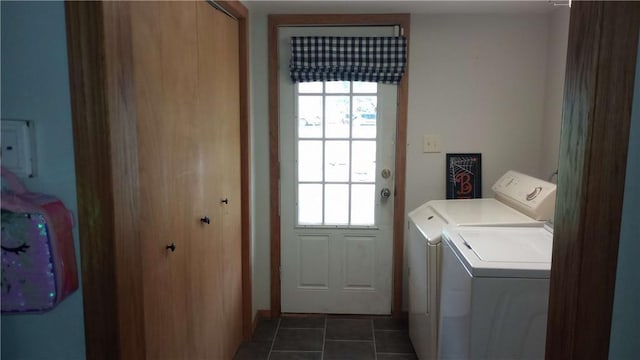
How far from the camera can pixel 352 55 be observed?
271 centimetres

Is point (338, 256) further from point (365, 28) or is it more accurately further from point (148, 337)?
point (148, 337)

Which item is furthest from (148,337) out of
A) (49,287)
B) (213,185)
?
(213,185)

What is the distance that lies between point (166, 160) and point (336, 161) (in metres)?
1.54

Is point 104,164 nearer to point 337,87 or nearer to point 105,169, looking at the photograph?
point 105,169

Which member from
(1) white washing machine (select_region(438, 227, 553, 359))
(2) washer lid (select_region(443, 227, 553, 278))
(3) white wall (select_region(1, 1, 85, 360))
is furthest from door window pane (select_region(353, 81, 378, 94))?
(3) white wall (select_region(1, 1, 85, 360))

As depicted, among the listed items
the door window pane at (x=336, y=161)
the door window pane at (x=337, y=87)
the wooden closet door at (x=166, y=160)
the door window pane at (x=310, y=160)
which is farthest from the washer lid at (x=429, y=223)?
the wooden closet door at (x=166, y=160)

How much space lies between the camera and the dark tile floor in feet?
8.45

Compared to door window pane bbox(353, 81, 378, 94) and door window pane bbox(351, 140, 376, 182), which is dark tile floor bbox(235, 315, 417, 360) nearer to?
door window pane bbox(351, 140, 376, 182)

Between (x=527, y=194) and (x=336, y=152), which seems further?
(x=336, y=152)

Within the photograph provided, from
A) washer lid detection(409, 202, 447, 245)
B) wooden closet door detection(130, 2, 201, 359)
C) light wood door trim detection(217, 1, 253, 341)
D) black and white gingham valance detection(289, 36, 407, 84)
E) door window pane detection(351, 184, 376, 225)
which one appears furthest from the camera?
door window pane detection(351, 184, 376, 225)

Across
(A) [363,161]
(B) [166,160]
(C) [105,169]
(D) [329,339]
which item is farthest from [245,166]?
(C) [105,169]

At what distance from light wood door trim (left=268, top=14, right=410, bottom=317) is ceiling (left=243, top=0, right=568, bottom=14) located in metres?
0.05

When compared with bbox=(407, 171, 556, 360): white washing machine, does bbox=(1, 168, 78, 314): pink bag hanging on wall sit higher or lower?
higher

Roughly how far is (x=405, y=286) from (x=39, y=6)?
8.84 ft
